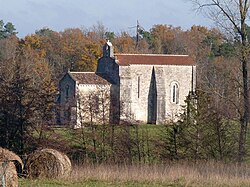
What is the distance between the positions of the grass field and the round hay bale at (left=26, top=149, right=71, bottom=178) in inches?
13.7

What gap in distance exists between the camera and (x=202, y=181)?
58.0 ft

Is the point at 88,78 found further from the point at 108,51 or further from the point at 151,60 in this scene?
the point at 151,60

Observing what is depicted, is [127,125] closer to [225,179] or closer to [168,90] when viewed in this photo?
[225,179]

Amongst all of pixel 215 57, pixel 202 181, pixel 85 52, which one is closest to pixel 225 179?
pixel 202 181

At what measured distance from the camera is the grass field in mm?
17484

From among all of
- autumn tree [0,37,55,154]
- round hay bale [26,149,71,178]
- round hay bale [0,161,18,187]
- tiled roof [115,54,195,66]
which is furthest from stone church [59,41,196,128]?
round hay bale [0,161,18,187]

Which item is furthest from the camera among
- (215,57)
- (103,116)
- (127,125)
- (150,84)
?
(215,57)

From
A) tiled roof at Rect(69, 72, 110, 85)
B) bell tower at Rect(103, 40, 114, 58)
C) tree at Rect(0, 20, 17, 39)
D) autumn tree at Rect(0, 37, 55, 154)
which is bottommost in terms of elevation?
autumn tree at Rect(0, 37, 55, 154)

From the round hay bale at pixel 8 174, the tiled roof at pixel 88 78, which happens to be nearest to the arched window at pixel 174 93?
the tiled roof at pixel 88 78

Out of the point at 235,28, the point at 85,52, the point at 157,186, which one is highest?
the point at 85,52

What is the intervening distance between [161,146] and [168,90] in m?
40.0

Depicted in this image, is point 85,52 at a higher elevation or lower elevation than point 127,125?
higher

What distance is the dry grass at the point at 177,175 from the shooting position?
17.8 meters

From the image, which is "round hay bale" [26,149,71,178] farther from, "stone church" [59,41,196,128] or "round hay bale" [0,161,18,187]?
"stone church" [59,41,196,128]
